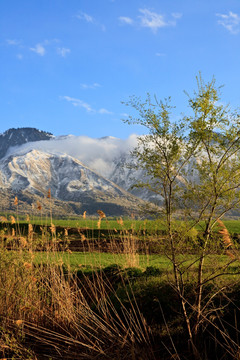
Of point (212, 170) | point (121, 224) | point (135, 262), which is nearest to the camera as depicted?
point (212, 170)

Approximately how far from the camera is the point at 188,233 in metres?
6.94

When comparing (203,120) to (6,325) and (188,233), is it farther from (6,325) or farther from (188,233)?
(6,325)

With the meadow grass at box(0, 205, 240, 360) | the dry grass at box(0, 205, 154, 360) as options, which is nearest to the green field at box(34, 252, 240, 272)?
the meadow grass at box(0, 205, 240, 360)

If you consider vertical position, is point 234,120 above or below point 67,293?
above

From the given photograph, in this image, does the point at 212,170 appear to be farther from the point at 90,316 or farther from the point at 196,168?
the point at 90,316

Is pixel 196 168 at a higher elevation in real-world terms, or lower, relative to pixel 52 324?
higher

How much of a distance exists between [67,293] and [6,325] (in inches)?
58.2

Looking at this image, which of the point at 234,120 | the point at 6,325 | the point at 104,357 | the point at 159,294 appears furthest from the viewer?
the point at 159,294

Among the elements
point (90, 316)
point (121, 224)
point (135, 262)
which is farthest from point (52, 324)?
point (135, 262)

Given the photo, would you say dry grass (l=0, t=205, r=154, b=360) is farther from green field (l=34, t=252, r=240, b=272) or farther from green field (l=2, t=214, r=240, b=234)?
green field (l=2, t=214, r=240, b=234)

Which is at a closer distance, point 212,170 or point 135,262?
point 212,170

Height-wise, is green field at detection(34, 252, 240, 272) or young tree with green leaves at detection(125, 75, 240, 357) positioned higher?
young tree with green leaves at detection(125, 75, 240, 357)

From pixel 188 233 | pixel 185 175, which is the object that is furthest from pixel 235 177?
pixel 188 233

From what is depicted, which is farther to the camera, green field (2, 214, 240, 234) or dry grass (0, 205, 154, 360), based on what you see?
green field (2, 214, 240, 234)
